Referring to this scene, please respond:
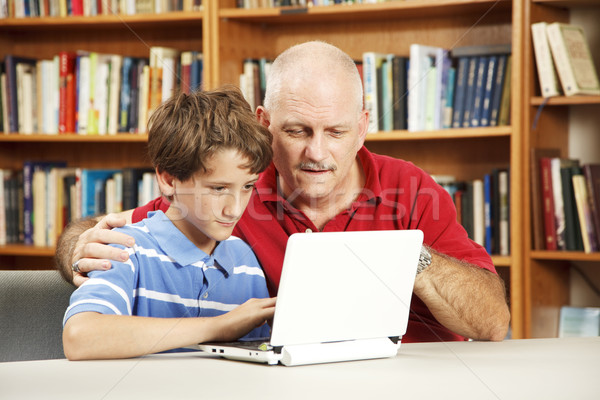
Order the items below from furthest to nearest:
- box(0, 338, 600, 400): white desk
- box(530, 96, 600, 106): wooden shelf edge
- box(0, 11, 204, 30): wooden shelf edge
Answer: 1. box(0, 11, 204, 30): wooden shelf edge
2. box(530, 96, 600, 106): wooden shelf edge
3. box(0, 338, 600, 400): white desk

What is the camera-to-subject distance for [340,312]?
0.90 metres

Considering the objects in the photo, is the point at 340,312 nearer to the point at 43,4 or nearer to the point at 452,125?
the point at 452,125

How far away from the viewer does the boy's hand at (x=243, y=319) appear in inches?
37.5

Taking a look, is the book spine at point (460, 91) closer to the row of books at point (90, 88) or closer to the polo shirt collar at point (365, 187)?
the polo shirt collar at point (365, 187)

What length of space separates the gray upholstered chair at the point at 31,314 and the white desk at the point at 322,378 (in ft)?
1.06

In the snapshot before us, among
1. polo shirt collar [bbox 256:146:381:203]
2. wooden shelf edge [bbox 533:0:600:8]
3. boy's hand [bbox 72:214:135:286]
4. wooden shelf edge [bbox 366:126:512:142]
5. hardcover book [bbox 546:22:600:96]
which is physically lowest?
boy's hand [bbox 72:214:135:286]

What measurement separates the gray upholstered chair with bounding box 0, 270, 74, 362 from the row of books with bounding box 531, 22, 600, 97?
1.60 m

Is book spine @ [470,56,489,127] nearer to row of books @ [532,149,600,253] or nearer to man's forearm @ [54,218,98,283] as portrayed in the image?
row of books @ [532,149,600,253]

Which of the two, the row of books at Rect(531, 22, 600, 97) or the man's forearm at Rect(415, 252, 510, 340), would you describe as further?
the row of books at Rect(531, 22, 600, 97)

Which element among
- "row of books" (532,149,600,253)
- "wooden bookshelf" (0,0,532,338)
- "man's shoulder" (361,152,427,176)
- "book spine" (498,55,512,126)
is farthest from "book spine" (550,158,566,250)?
"man's shoulder" (361,152,427,176)

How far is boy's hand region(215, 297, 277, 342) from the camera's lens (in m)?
0.95

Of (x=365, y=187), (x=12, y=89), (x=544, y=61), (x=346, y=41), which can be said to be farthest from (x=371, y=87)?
(x=12, y=89)

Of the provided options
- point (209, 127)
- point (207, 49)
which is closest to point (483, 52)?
point (207, 49)

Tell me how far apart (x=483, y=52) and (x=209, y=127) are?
133 cm
